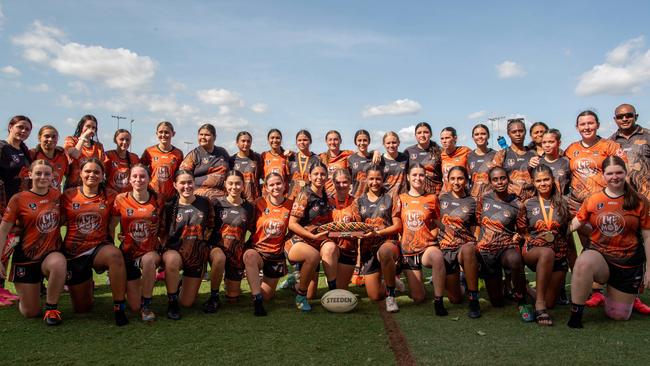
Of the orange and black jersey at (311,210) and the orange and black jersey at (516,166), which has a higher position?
the orange and black jersey at (516,166)

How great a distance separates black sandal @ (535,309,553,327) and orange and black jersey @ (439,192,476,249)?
0.94 m

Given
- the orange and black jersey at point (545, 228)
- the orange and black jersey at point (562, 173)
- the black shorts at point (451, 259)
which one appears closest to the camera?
the orange and black jersey at point (545, 228)

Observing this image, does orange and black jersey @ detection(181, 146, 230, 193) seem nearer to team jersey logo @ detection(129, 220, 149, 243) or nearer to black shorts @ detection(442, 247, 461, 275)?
team jersey logo @ detection(129, 220, 149, 243)

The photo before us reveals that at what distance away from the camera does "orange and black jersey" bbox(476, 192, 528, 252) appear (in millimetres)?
4848

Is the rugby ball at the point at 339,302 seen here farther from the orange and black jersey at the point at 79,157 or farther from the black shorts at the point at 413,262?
the orange and black jersey at the point at 79,157

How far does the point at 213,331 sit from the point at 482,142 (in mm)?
4226

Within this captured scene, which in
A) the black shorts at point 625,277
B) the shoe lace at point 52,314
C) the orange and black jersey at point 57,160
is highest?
the orange and black jersey at point 57,160

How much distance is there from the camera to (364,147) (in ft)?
22.3

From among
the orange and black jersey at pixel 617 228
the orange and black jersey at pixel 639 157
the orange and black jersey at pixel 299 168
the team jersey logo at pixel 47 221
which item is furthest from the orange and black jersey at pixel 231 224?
the orange and black jersey at pixel 639 157

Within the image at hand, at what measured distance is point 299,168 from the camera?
6.89 meters

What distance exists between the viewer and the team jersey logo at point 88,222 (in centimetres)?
455

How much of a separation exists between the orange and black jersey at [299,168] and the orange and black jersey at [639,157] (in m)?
3.87

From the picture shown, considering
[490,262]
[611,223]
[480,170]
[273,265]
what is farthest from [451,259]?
[273,265]

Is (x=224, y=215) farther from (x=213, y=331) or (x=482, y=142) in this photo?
(x=482, y=142)
